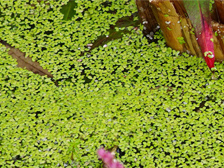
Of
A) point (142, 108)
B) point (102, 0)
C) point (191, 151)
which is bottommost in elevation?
point (191, 151)

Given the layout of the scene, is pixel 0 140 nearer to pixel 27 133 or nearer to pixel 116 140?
pixel 27 133

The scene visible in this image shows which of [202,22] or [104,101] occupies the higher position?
[202,22]

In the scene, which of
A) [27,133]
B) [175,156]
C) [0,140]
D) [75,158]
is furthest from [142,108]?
[0,140]

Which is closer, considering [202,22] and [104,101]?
[202,22]

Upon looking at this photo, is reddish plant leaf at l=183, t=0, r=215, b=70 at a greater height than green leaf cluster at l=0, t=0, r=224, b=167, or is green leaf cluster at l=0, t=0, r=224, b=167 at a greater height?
reddish plant leaf at l=183, t=0, r=215, b=70

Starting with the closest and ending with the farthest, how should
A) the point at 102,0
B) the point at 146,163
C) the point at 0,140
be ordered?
the point at 146,163 → the point at 0,140 → the point at 102,0

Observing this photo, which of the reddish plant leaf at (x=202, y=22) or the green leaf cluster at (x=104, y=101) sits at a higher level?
the reddish plant leaf at (x=202, y=22)

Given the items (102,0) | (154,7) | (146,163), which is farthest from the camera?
(102,0)

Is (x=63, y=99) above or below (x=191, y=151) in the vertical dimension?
above
